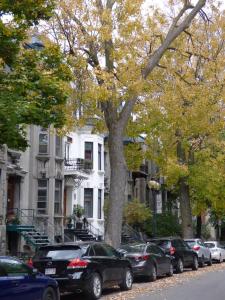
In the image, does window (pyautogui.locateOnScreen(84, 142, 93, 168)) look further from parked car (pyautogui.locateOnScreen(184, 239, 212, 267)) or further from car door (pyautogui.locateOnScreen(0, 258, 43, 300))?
car door (pyautogui.locateOnScreen(0, 258, 43, 300))

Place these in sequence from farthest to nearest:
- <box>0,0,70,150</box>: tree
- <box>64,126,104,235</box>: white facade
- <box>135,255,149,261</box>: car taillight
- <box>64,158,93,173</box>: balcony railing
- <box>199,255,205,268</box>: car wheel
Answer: <box>64,126,104,235</box>: white facade → <box>64,158,93,173</box>: balcony railing → <box>199,255,205,268</box>: car wheel → <box>135,255,149,261</box>: car taillight → <box>0,0,70,150</box>: tree

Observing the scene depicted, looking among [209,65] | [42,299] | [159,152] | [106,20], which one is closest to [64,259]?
[42,299]

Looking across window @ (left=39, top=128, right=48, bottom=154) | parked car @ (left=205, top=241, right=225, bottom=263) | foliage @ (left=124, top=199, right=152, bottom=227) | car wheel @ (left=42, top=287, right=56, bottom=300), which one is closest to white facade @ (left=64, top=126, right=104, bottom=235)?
foliage @ (left=124, top=199, right=152, bottom=227)

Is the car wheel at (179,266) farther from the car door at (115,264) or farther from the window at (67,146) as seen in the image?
the window at (67,146)

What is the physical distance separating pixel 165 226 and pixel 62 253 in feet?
94.9

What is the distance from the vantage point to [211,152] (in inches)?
1321

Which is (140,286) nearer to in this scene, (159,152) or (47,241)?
(47,241)

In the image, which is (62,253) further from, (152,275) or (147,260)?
(152,275)

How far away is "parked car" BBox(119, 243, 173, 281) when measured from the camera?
19609mm

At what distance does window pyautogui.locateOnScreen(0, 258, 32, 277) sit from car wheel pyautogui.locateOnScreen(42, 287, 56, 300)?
706mm

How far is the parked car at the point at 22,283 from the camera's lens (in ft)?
34.7

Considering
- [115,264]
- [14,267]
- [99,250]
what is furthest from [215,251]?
[14,267]

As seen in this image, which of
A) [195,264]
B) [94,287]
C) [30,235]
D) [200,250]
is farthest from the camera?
[200,250]

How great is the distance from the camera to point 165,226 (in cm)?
4309
